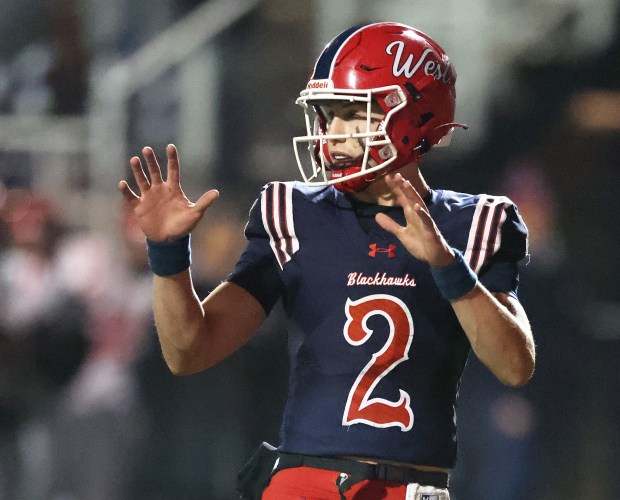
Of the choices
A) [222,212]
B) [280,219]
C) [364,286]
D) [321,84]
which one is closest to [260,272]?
[280,219]

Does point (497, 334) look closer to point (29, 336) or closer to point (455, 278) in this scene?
point (455, 278)

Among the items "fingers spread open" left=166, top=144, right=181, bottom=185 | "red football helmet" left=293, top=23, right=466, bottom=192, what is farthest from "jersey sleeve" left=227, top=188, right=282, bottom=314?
"fingers spread open" left=166, top=144, right=181, bottom=185

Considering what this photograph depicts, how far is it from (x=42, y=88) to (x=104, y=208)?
0.70 metres

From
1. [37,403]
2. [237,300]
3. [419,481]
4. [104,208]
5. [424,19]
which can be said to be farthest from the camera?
[424,19]

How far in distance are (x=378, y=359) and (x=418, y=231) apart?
32cm

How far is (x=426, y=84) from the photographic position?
280 centimetres

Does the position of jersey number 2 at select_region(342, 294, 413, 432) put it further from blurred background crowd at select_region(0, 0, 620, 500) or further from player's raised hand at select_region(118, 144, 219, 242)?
blurred background crowd at select_region(0, 0, 620, 500)

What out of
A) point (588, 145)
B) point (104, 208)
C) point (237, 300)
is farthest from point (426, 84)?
point (588, 145)

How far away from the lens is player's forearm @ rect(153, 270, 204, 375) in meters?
2.58

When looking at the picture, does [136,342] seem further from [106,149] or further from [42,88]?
[42,88]

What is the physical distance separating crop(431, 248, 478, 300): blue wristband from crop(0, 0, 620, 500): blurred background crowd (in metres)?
3.34

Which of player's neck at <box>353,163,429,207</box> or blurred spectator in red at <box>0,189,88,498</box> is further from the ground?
player's neck at <box>353,163,429,207</box>

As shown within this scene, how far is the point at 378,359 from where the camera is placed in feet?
8.54

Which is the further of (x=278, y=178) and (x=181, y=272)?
(x=278, y=178)
